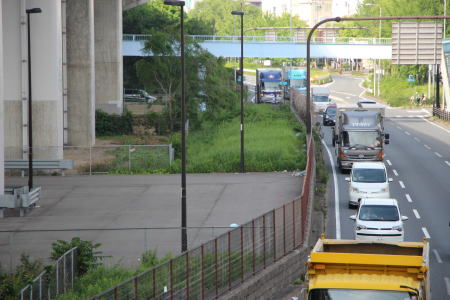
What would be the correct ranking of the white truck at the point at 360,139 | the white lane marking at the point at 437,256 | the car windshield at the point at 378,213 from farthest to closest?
the white truck at the point at 360,139
the car windshield at the point at 378,213
the white lane marking at the point at 437,256

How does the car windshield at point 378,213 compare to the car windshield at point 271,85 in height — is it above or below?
below

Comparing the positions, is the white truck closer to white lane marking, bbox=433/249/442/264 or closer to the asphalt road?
the asphalt road

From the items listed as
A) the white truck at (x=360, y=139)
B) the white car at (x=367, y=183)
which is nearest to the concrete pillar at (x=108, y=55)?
the white truck at (x=360, y=139)

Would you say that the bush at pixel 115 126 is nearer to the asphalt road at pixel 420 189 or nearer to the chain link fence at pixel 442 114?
the asphalt road at pixel 420 189

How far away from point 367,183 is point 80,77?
92.8 ft

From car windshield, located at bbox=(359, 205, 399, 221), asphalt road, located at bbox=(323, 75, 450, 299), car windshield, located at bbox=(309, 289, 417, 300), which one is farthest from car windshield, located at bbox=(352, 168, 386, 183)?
car windshield, located at bbox=(309, 289, 417, 300)

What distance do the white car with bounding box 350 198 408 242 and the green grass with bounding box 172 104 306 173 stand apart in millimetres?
17207

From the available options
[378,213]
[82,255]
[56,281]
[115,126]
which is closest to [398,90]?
[115,126]

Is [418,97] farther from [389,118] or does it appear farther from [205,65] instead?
[205,65]

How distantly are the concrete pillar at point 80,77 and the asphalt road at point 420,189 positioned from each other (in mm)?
15379

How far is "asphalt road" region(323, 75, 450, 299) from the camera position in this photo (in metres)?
29.5

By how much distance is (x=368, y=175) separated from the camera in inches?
1471

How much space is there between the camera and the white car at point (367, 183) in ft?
119

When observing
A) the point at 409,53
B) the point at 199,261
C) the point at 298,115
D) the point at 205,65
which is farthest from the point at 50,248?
the point at 409,53
